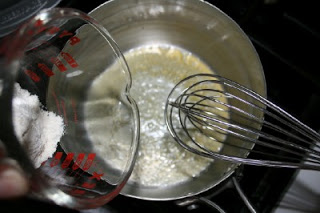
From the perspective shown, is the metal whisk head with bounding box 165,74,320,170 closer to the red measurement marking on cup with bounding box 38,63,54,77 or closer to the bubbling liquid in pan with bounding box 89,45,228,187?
the bubbling liquid in pan with bounding box 89,45,228,187

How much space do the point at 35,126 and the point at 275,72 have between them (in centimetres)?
47

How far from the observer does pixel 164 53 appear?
78cm

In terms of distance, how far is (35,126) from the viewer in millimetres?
487

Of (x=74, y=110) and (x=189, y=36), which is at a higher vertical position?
(x=189, y=36)

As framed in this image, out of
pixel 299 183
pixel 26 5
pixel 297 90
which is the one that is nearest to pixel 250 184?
pixel 299 183

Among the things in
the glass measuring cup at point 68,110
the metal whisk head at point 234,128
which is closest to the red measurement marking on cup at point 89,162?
the glass measuring cup at point 68,110

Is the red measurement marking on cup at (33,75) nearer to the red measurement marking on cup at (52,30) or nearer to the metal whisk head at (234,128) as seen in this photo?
the red measurement marking on cup at (52,30)

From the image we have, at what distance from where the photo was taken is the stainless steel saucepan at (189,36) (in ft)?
1.98

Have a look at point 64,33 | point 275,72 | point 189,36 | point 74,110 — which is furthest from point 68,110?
point 275,72

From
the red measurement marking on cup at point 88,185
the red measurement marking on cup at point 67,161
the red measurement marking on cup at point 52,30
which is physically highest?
the red measurement marking on cup at point 52,30

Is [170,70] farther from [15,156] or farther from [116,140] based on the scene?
[15,156]

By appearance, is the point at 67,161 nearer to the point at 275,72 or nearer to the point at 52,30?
the point at 52,30

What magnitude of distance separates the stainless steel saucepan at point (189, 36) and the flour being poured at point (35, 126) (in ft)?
0.50

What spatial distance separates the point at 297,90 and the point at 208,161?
23cm
